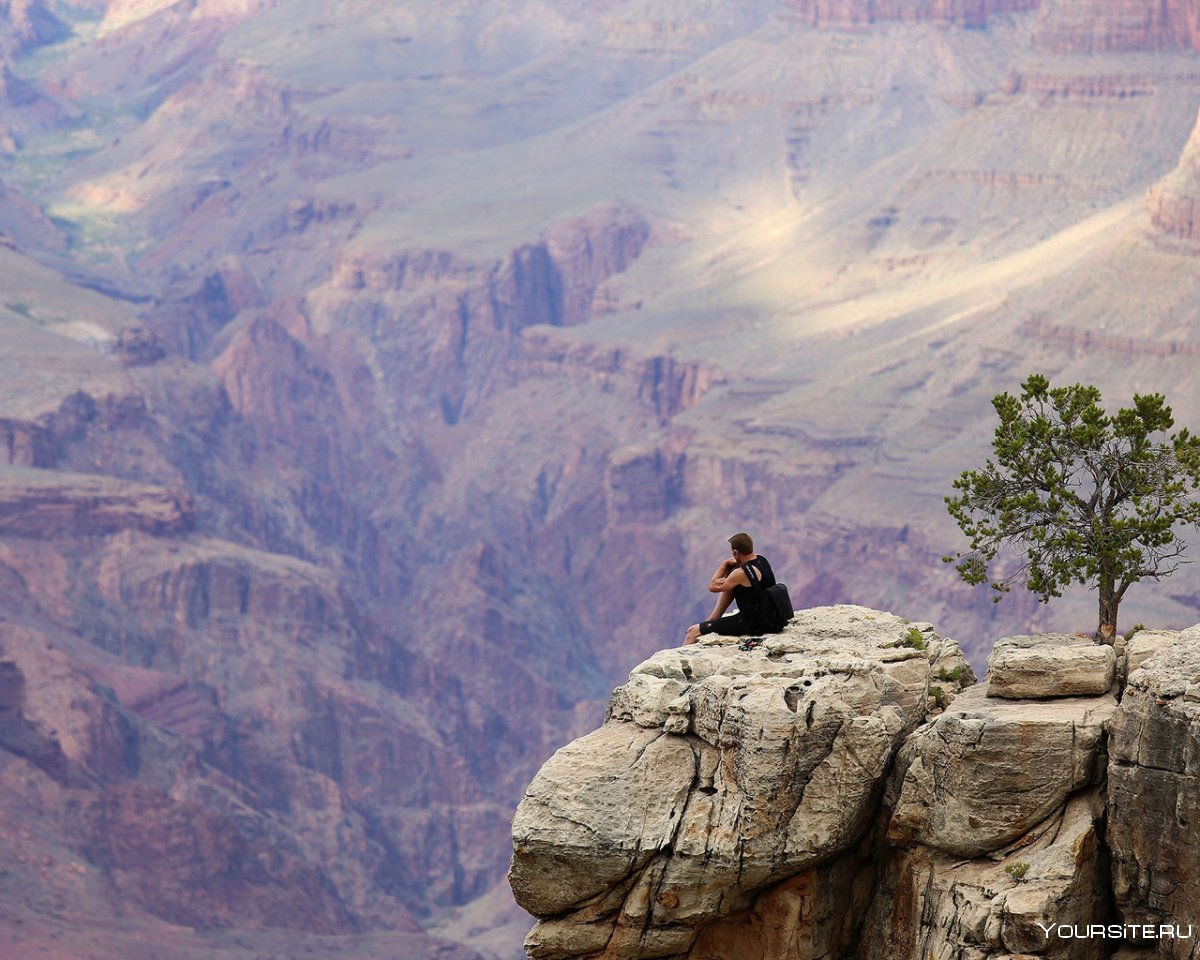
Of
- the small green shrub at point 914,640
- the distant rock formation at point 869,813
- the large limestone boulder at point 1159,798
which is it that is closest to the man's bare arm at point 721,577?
the distant rock formation at point 869,813

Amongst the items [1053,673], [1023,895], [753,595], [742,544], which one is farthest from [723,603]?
[1023,895]

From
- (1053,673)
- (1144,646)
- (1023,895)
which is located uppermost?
(1144,646)

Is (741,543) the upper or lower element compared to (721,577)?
upper

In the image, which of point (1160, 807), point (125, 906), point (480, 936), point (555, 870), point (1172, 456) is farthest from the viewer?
point (480, 936)

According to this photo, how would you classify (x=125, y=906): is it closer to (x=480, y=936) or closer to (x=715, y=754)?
(x=480, y=936)

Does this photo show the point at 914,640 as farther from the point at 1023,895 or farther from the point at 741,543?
the point at 1023,895

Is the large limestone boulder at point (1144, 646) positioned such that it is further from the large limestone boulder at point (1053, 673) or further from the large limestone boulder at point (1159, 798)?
the large limestone boulder at point (1159, 798)

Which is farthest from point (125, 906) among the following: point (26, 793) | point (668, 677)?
point (668, 677)

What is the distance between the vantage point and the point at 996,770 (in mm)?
33062

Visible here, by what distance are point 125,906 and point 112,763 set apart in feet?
67.8

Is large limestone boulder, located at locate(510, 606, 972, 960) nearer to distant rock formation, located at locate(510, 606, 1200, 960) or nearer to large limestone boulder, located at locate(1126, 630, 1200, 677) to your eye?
distant rock formation, located at locate(510, 606, 1200, 960)

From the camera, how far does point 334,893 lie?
17812 cm

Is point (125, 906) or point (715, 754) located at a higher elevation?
point (715, 754)

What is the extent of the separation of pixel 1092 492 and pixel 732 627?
596 cm
